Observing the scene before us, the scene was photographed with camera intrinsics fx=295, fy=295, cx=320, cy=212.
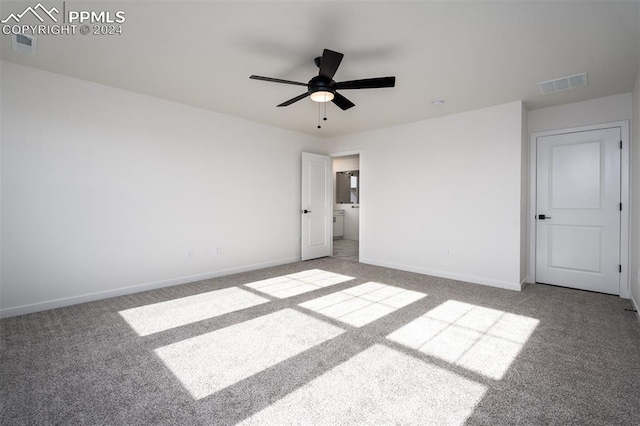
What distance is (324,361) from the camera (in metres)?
2.15

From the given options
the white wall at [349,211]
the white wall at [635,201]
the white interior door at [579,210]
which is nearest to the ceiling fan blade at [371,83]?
the white wall at [635,201]

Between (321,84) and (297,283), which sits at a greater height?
(321,84)

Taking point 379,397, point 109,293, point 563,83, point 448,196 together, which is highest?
point 563,83

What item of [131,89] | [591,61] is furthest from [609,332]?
[131,89]

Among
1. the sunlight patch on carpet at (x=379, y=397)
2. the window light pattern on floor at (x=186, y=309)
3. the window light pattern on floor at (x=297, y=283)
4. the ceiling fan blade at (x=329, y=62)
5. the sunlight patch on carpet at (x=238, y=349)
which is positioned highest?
the ceiling fan blade at (x=329, y=62)

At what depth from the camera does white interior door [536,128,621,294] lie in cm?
373

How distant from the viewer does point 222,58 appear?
109 inches

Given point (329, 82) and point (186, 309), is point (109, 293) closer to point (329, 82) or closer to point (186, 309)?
point (186, 309)

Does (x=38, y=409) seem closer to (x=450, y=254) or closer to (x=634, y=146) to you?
(x=450, y=254)

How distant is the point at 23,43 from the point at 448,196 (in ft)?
16.6

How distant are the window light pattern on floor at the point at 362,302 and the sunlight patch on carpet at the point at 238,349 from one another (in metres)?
0.28

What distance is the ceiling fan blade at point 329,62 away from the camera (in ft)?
7.07

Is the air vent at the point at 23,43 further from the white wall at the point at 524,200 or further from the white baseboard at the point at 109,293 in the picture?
the white wall at the point at 524,200

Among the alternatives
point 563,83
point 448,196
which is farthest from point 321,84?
point 448,196
